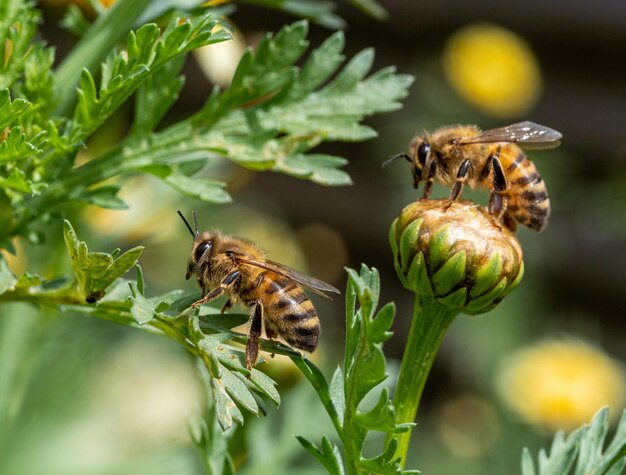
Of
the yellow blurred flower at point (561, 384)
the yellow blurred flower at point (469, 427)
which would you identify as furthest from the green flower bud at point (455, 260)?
the yellow blurred flower at point (469, 427)

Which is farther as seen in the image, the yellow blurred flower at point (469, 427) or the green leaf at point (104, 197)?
the yellow blurred flower at point (469, 427)

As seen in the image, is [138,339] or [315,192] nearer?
[138,339]

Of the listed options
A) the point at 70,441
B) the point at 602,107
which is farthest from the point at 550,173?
the point at 70,441

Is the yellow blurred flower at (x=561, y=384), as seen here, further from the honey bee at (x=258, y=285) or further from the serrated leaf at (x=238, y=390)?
A: the serrated leaf at (x=238, y=390)

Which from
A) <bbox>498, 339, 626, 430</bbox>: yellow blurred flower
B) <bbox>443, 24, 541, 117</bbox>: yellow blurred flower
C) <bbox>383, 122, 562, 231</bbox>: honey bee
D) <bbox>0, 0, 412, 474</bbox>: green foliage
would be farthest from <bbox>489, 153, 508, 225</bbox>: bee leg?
<bbox>443, 24, 541, 117</bbox>: yellow blurred flower

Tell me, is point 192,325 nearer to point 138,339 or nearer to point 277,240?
point 138,339

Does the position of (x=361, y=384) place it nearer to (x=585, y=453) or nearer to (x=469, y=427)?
(x=585, y=453)

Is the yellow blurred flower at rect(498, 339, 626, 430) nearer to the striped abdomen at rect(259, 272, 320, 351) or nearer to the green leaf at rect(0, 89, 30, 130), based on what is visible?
the striped abdomen at rect(259, 272, 320, 351)
